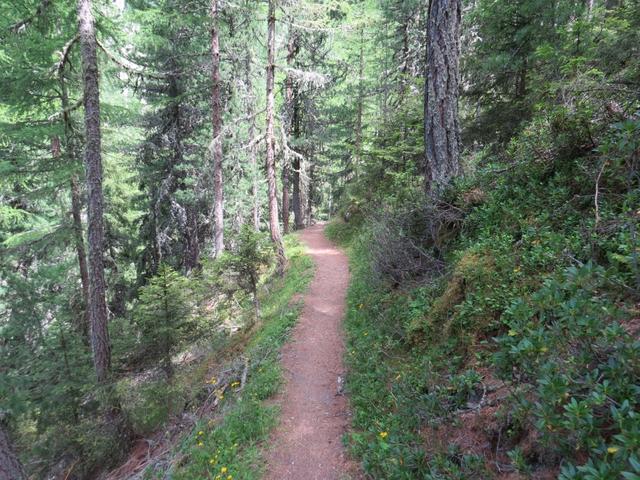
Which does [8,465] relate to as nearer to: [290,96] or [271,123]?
[271,123]

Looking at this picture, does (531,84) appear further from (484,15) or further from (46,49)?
(46,49)

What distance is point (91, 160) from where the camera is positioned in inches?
255

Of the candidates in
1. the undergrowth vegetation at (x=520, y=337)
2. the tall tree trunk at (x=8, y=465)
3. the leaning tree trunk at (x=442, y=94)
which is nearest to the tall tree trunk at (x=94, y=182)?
the tall tree trunk at (x=8, y=465)

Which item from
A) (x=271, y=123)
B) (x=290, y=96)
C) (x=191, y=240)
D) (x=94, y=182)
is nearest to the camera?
(x=94, y=182)

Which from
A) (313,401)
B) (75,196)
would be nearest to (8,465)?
(313,401)

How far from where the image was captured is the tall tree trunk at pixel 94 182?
6.25 metres

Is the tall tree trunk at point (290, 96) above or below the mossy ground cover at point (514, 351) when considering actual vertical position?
above

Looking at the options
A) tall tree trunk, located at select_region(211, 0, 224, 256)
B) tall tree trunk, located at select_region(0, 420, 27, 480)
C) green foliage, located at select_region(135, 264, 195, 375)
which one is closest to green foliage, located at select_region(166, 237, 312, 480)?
green foliage, located at select_region(135, 264, 195, 375)

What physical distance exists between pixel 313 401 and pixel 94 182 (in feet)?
18.6

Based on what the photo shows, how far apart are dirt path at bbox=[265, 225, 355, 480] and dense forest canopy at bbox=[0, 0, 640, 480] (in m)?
0.39

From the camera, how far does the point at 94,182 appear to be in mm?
6539

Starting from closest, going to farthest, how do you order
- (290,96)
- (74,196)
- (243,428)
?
(243,428) < (74,196) < (290,96)

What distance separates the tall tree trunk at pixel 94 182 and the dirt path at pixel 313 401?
142 inches

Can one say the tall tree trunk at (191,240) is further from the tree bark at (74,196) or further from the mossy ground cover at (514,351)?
the mossy ground cover at (514,351)
